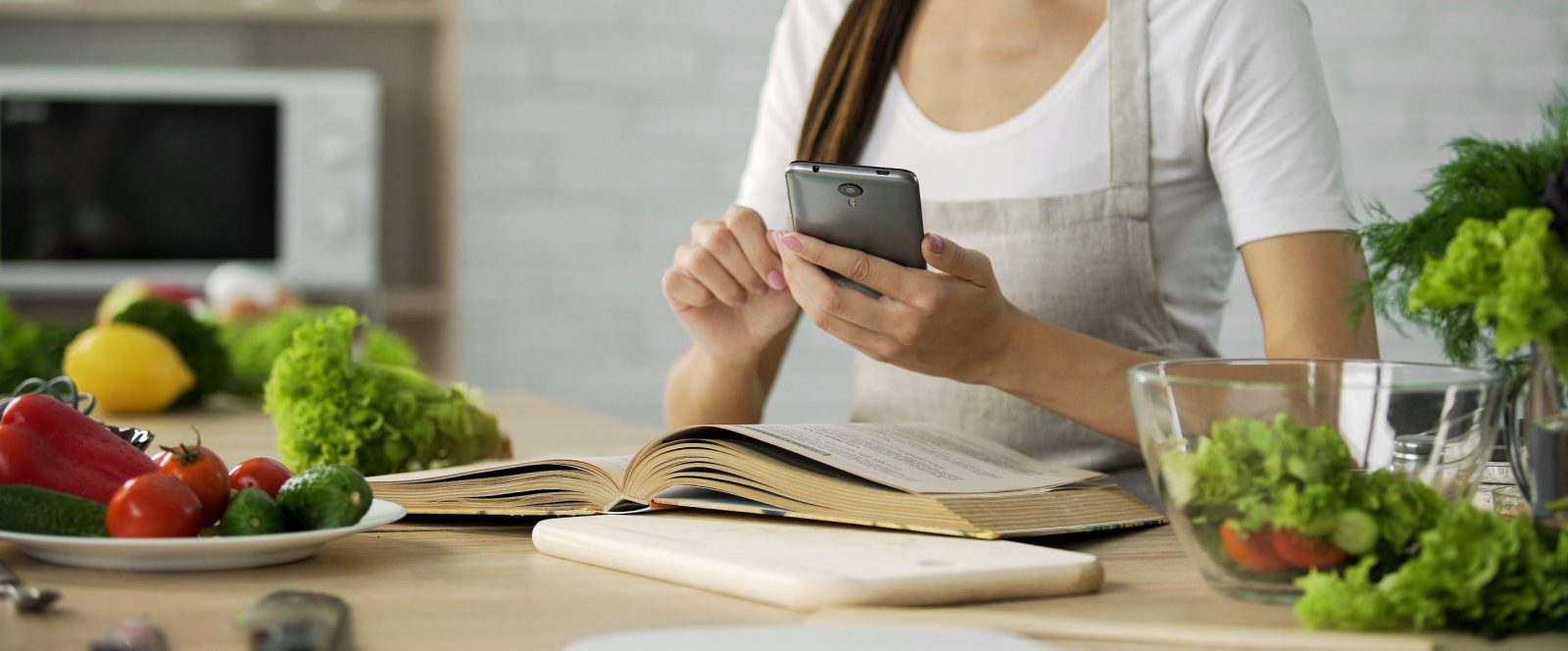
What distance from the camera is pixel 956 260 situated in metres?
1.04

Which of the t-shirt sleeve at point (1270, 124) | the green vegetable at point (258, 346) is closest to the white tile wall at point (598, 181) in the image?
the green vegetable at point (258, 346)

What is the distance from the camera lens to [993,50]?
4.85ft

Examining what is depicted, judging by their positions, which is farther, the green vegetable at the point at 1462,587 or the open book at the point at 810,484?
the open book at the point at 810,484

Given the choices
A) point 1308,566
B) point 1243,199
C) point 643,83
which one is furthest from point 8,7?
point 1308,566

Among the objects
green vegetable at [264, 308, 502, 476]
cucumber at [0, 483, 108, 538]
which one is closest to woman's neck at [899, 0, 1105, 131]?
green vegetable at [264, 308, 502, 476]

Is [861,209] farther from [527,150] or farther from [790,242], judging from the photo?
[527,150]

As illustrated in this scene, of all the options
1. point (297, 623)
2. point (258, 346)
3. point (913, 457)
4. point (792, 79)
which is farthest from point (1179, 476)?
point (258, 346)

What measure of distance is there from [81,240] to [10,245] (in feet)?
0.42

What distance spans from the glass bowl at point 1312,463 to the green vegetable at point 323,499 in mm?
428

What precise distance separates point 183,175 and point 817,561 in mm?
2714

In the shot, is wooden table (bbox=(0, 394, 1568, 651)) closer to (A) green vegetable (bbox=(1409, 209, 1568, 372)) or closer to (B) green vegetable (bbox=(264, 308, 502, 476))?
(A) green vegetable (bbox=(1409, 209, 1568, 372))

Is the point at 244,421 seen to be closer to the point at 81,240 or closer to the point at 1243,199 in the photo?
the point at 1243,199

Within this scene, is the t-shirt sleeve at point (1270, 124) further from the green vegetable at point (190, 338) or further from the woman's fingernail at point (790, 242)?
the green vegetable at point (190, 338)

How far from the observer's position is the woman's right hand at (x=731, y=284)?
115cm
